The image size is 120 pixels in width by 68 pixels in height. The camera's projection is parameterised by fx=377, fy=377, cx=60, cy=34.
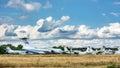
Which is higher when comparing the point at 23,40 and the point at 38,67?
the point at 23,40

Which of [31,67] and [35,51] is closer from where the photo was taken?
[31,67]

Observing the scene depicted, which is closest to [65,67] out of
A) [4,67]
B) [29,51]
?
[4,67]

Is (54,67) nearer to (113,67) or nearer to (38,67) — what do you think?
(38,67)

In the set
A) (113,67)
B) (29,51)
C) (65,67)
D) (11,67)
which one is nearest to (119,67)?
(113,67)

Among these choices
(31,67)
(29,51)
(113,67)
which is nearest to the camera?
(113,67)

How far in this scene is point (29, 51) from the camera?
129 metres

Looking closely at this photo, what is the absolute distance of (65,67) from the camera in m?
50.0

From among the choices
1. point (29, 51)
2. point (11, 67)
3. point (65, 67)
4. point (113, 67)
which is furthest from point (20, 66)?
point (29, 51)

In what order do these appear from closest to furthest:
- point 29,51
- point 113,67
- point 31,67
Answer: point 113,67
point 31,67
point 29,51

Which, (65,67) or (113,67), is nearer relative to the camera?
(113,67)

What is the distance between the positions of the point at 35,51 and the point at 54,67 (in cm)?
8155

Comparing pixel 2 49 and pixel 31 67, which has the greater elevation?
pixel 2 49

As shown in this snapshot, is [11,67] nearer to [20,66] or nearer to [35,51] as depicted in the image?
[20,66]

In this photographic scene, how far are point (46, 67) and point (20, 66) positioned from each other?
3872 mm
